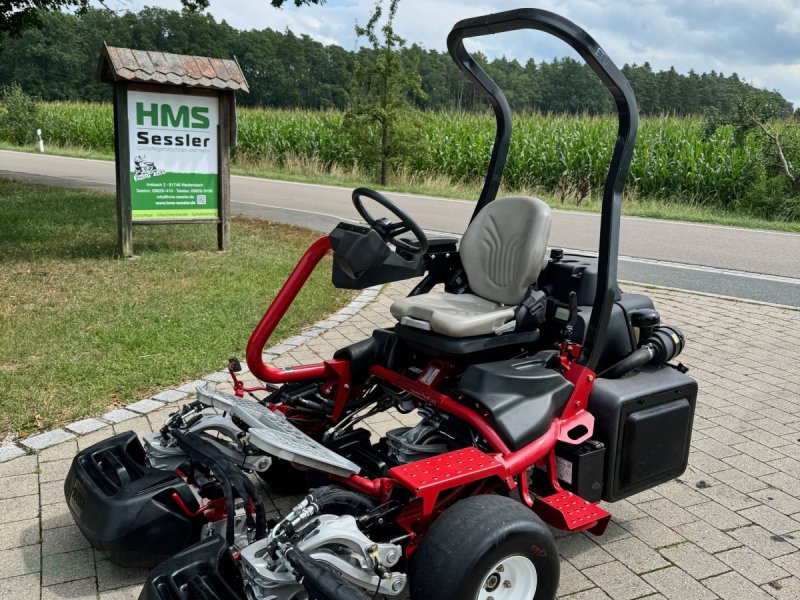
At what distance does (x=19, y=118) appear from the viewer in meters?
28.0

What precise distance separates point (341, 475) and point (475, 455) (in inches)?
18.9

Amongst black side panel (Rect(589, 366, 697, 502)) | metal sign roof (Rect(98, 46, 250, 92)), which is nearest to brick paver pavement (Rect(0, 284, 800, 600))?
black side panel (Rect(589, 366, 697, 502))

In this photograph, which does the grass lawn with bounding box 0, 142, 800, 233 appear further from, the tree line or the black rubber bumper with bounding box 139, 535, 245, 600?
the tree line

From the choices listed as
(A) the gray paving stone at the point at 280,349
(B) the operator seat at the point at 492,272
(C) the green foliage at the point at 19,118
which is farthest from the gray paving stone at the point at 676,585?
(C) the green foliage at the point at 19,118

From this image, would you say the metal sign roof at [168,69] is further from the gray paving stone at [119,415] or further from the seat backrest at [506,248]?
the seat backrest at [506,248]

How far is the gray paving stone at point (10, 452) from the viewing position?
3740mm

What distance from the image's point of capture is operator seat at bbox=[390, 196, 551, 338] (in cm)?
311

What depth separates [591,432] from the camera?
120 inches

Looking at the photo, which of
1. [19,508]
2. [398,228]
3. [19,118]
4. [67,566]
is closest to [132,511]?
[67,566]

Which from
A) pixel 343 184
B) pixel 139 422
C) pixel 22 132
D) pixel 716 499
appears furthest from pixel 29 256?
pixel 22 132

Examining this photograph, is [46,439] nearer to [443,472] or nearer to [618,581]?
[443,472]

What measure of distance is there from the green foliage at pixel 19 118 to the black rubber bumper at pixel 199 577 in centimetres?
2970

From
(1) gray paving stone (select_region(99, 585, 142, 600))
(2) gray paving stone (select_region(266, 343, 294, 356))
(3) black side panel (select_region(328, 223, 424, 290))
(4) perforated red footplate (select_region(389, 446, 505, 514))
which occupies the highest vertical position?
(3) black side panel (select_region(328, 223, 424, 290))

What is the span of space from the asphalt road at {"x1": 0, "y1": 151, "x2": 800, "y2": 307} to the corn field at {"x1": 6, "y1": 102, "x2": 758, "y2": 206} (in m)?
3.46
